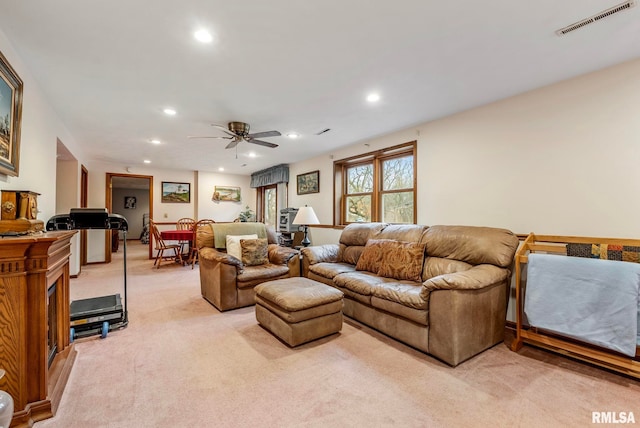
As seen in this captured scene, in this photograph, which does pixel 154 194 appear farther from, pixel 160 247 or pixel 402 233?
pixel 402 233

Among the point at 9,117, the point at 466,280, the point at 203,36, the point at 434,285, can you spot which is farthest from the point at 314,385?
the point at 9,117

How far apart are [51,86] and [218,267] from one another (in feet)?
7.76

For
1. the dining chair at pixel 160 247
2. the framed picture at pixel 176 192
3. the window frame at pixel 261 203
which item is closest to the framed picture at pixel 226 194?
the window frame at pixel 261 203

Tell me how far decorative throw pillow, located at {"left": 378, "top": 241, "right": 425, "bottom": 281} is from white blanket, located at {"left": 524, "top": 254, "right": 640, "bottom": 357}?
0.92 metres

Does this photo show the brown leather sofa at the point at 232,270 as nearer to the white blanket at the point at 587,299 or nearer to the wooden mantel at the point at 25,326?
the wooden mantel at the point at 25,326

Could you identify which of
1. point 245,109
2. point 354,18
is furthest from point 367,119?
point 354,18

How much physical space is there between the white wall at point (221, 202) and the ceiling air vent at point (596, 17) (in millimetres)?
7302

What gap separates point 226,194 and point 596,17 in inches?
295

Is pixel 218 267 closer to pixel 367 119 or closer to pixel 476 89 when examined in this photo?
pixel 367 119

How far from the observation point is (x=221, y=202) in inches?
304

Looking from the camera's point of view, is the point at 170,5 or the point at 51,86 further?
the point at 51,86

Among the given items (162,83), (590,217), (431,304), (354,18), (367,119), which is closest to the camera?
(354,18)

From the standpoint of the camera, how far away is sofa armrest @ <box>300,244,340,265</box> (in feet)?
11.8

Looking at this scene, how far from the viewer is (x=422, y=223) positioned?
3.62 metres
